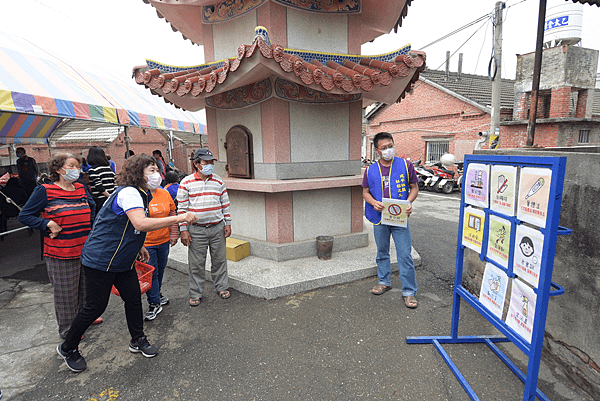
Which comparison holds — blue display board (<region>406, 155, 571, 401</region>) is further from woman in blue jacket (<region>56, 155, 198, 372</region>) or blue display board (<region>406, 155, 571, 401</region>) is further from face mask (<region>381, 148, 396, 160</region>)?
woman in blue jacket (<region>56, 155, 198, 372</region>)

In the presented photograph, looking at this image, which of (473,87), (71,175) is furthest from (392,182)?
(473,87)

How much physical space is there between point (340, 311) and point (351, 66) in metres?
3.38

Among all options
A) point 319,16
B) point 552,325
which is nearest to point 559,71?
point 319,16

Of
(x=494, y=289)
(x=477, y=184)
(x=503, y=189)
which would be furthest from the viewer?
(x=477, y=184)

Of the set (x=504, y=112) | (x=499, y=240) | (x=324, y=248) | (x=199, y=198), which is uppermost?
(x=504, y=112)

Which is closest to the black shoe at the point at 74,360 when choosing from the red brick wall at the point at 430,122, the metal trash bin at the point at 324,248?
the metal trash bin at the point at 324,248

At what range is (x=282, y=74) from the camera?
379 cm

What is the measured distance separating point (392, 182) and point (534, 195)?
1.84 meters

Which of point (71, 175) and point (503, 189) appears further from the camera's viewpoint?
point (71, 175)

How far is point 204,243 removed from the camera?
380 centimetres

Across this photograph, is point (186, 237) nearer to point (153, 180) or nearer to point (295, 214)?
point (153, 180)

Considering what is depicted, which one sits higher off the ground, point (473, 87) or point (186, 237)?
point (473, 87)

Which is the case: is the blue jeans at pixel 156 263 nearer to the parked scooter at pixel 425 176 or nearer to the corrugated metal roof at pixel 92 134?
the parked scooter at pixel 425 176

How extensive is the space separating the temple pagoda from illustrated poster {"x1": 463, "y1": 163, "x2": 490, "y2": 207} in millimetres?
1985
